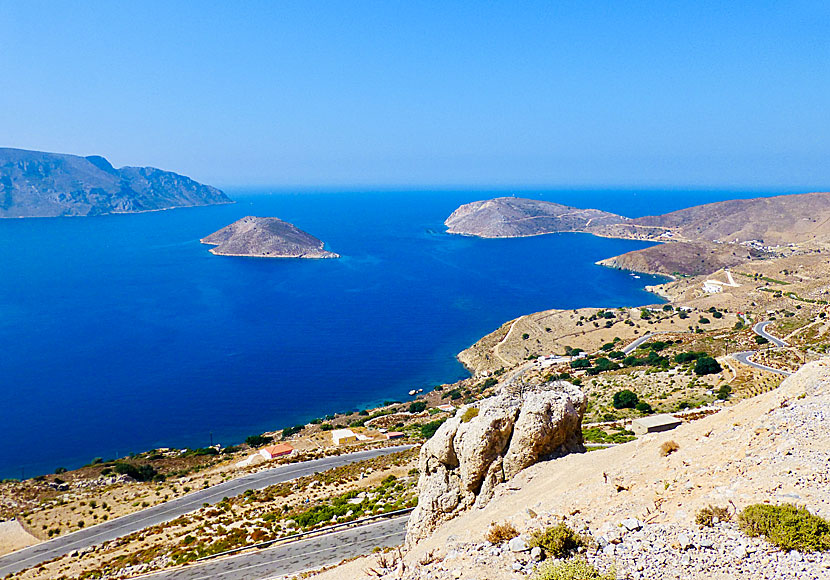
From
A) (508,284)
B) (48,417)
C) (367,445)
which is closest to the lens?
(367,445)

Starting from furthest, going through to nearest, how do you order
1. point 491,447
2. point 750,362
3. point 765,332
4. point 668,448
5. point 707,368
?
point 765,332
point 750,362
point 707,368
point 491,447
point 668,448

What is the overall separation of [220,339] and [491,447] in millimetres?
103701

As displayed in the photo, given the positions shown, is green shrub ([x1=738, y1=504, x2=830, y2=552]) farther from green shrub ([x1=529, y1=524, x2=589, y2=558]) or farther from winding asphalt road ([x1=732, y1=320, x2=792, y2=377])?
winding asphalt road ([x1=732, y1=320, x2=792, y2=377])

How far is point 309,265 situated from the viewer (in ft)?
649

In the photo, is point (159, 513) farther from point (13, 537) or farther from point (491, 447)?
point (491, 447)

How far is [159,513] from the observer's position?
112ft

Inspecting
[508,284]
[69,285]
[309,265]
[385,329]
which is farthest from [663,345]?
[69,285]

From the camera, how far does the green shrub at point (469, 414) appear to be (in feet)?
57.9

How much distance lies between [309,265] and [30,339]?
10152 centimetres

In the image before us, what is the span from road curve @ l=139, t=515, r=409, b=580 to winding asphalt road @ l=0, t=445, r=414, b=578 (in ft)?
33.1

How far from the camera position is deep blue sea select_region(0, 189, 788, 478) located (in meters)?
73.2

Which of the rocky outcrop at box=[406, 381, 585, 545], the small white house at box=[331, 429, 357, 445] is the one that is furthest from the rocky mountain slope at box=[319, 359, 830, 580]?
the small white house at box=[331, 429, 357, 445]

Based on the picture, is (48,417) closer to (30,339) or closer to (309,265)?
(30,339)

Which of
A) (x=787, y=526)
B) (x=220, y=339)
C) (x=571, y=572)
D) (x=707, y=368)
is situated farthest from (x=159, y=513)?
(x=220, y=339)
